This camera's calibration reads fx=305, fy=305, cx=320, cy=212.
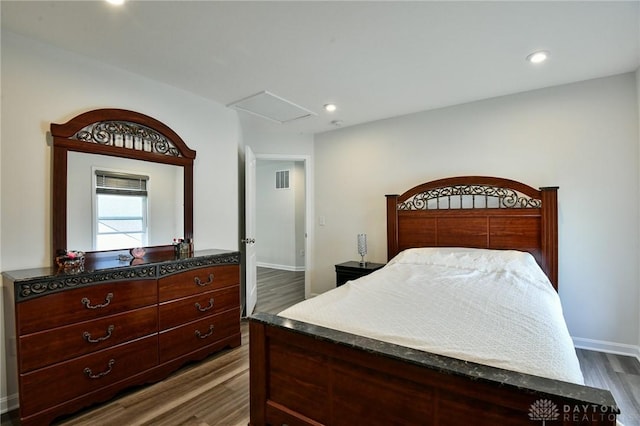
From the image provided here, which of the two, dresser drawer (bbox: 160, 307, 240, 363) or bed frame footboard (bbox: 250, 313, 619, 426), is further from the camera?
dresser drawer (bbox: 160, 307, 240, 363)

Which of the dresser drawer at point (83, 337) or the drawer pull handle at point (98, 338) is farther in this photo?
the drawer pull handle at point (98, 338)

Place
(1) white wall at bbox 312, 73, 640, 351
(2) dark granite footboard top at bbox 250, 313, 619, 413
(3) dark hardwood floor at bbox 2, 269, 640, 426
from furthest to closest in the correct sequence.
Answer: (1) white wall at bbox 312, 73, 640, 351 < (3) dark hardwood floor at bbox 2, 269, 640, 426 < (2) dark granite footboard top at bbox 250, 313, 619, 413

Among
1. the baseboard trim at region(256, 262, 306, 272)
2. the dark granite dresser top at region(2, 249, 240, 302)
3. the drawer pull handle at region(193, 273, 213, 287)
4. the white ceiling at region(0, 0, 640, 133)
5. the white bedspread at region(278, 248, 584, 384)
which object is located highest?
the white ceiling at region(0, 0, 640, 133)

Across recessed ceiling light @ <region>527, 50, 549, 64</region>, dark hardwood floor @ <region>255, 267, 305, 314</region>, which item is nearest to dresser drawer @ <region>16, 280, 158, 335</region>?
dark hardwood floor @ <region>255, 267, 305, 314</region>

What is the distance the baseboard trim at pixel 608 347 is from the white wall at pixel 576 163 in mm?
13

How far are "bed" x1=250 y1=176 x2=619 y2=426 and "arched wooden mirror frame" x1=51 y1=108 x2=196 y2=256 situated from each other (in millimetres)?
1737

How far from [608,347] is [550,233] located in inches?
44.8

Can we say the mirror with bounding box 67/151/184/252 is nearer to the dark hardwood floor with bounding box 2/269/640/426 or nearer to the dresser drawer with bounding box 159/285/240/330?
the dresser drawer with bounding box 159/285/240/330

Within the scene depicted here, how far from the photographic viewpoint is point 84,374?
1943mm

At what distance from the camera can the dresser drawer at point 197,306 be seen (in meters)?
2.38

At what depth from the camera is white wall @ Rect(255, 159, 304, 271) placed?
22.3ft

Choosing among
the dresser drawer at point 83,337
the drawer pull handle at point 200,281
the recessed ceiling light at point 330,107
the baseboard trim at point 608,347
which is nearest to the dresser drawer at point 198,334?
the dresser drawer at point 83,337

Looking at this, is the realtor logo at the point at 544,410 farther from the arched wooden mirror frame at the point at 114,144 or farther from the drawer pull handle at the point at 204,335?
the arched wooden mirror frame at the point at 114,144

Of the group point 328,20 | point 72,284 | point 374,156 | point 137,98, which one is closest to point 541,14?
point 328,20
